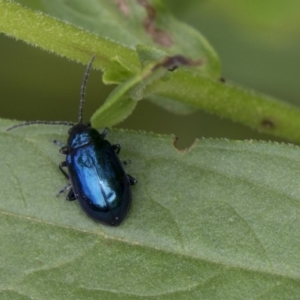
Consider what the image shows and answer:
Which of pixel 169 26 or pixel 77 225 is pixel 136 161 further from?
pixel 169 26

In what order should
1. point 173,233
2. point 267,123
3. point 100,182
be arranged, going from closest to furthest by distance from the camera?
point 173,233
point 100,182
point 267,123

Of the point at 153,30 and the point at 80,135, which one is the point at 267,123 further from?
the point at 80,135

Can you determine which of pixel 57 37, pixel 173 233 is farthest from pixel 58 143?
pixel 173 233

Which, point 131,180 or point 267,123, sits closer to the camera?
point 131,180

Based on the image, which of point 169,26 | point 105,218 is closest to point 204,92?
point 169,26

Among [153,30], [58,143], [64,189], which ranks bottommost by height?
[64,189]

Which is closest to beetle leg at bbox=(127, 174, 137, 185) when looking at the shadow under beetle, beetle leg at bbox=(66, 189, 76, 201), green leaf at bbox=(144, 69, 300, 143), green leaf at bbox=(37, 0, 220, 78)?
the shadow under beetle
